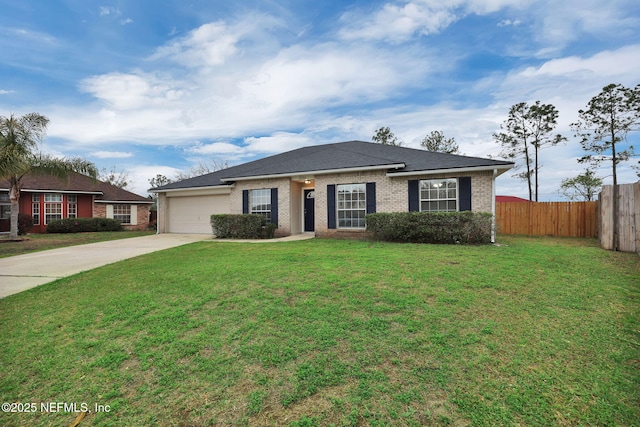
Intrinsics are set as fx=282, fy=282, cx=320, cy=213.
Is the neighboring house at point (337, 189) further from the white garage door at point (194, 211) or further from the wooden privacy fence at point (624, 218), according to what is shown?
the wooden privacy fence at point (624, 218)

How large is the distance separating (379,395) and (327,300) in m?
1.86

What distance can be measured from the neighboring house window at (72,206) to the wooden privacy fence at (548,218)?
2744cm

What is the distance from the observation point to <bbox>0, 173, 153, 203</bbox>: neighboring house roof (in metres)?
18.8

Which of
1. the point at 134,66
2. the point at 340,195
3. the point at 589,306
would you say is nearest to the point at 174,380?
the point at 589,306

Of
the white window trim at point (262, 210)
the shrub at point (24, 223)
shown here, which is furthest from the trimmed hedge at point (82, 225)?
the white window trim at point (262, 210)

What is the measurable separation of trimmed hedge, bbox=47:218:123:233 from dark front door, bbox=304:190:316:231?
14.9 m

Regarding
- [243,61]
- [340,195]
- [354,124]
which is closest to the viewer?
[243,61]

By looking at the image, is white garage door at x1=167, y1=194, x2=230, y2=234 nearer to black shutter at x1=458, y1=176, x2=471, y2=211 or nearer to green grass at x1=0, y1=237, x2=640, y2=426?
green grass at x1=0, y1=237, x2=640, y2=426

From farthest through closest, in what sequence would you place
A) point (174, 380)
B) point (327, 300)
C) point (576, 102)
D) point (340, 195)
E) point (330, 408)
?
point (576, 102) < point (340, 195) < point (327, 300) < point (174, 380) < point (330, 408)

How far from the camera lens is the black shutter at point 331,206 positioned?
493 inches

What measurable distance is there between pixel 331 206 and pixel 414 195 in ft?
11.6

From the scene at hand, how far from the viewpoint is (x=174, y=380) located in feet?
8.45

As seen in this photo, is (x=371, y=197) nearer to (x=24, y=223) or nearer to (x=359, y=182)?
(x=359, y=182)

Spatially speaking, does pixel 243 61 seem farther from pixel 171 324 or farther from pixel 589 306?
pixel 589 306
